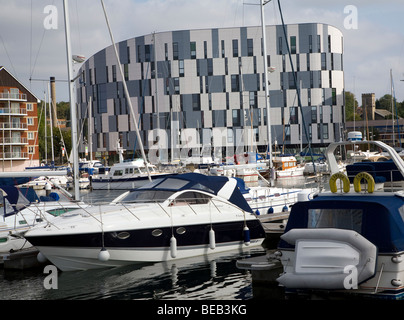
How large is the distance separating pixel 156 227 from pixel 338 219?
24.8 feet

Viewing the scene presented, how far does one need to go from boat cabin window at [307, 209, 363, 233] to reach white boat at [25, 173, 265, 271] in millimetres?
7167

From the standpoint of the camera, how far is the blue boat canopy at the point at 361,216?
1020cm

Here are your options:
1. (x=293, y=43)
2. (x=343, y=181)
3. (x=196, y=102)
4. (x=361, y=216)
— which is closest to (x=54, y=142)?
(x=196, y=102)

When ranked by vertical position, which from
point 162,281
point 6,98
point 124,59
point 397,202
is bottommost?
point 162,281

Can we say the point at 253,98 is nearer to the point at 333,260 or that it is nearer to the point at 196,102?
the point at 196,102

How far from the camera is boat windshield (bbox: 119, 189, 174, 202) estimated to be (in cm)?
1850

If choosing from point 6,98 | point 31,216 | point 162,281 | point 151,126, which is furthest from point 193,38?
point 162,281

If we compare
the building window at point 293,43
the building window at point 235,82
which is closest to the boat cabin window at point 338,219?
the building window at point 235,82

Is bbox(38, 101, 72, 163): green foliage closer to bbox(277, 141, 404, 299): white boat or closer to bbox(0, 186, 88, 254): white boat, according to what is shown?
bbox(0, 186, 88, 254): white boat

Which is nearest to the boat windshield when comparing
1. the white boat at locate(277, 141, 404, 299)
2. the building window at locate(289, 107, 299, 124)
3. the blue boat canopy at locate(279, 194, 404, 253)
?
the blue boat canopy at locate(279, 194, 404, 253)

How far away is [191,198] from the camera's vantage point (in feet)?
60.3

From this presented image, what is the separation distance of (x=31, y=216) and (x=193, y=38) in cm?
6162

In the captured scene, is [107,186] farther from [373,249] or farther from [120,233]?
[373,249]

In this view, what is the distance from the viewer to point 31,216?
829 inches
